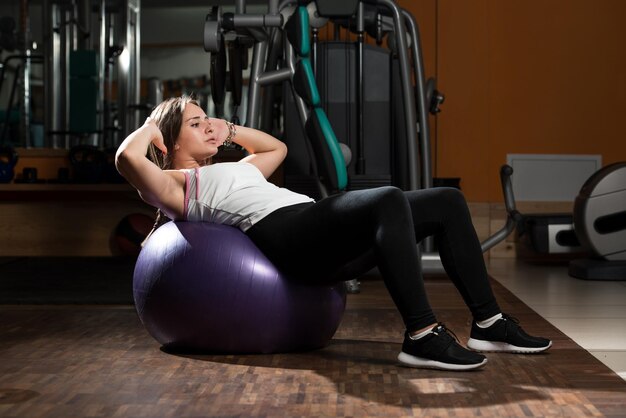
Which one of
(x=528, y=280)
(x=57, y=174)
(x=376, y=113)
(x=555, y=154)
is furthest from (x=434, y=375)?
(x=57, y=174)

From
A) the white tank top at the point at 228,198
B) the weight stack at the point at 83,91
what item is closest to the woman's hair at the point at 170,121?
the white tank top at the point at 228,198

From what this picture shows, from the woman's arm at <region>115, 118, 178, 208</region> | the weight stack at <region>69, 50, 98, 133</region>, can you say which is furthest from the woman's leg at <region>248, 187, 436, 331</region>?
the weight stack at <region>69, 50, 98, 133</region>

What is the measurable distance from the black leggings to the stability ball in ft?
0.22

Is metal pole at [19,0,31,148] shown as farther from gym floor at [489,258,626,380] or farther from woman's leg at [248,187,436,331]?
woman's leg at [248,187,436,331]

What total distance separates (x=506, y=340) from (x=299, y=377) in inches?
23.7

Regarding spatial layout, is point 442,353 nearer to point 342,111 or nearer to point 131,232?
point 342,111

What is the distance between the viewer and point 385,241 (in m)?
2.20

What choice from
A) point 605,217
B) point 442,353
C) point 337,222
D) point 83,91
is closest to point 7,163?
point 83,91

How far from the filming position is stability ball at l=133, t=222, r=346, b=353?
7.87ft

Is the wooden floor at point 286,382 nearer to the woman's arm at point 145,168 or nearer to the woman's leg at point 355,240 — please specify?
the woman's leg at point 355,240

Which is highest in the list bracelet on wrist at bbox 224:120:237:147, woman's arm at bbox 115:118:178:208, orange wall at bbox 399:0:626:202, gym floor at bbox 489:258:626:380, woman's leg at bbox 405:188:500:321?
orange wall at bbox 399:0:626:202

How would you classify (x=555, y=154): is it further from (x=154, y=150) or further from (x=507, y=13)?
(x=154, y=150)

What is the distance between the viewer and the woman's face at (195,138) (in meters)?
2.57

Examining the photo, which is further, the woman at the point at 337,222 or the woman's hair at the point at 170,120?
the woman's hair at the point at 170,120
